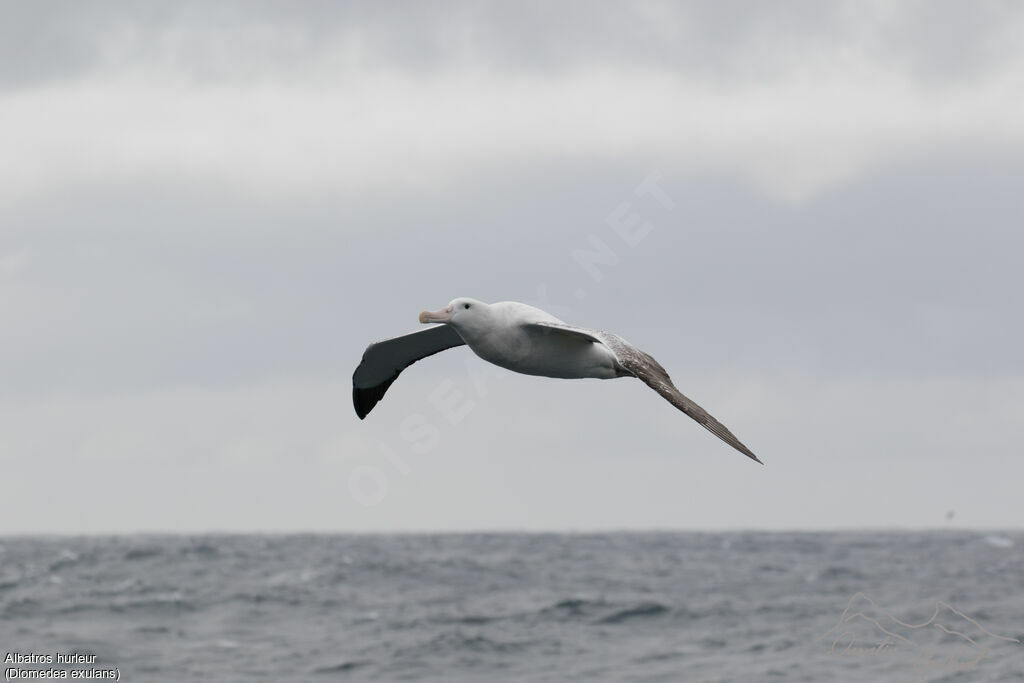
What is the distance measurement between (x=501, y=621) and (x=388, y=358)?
3271cm

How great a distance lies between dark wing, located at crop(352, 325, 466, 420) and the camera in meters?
14.6

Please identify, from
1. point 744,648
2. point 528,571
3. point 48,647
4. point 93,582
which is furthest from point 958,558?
point 48,647

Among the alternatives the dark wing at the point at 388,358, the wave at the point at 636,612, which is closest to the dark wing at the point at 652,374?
the dark wing at the point at 388,358

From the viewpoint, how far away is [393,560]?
76438 millimetres

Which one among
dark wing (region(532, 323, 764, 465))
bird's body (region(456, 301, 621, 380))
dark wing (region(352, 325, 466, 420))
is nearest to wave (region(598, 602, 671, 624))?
dark wing (region(352, 325, 466, 420))

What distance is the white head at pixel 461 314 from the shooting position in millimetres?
11883

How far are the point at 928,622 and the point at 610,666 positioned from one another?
1345cm

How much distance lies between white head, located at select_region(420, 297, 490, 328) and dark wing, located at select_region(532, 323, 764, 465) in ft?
1.83

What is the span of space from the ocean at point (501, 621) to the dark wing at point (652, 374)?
23.7 m

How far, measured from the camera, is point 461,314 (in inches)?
470

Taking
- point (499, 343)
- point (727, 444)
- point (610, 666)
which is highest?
point (499, 343)

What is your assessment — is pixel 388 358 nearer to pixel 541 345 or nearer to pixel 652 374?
pixel 541 345

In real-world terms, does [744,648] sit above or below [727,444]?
below

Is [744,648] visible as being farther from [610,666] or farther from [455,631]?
[455,631]
